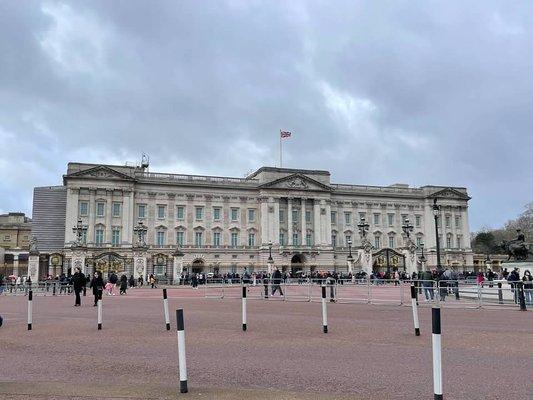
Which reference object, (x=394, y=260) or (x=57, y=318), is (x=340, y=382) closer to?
(x=57, y=318)

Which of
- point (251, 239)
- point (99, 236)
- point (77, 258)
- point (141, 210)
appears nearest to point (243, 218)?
point (251, 239)

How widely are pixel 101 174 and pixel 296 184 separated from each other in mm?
32545

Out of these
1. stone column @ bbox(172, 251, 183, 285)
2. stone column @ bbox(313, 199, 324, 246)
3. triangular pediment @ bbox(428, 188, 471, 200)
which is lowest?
stone column @ bbox(172, 251, 183, 285)

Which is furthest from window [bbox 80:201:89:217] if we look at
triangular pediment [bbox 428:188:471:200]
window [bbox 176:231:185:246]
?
triangular pediment [bbox 428:188:471:200]

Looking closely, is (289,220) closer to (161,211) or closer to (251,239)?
(251,239)

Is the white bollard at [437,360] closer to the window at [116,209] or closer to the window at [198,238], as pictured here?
the window at [116,209]

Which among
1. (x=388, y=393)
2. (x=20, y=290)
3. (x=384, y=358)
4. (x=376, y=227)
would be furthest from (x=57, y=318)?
(x=376, y=227)

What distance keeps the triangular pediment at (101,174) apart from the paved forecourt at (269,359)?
223ft

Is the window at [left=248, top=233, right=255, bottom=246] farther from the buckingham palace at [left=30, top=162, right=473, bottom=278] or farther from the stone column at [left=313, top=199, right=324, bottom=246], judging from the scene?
the stone column at [left=313, top=199, right=324, bottom=246]

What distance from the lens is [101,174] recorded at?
8231 cm

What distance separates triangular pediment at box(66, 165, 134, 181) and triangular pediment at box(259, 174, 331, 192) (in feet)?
76.4

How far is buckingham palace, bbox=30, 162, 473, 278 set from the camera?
267ft

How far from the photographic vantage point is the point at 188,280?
6094 cm

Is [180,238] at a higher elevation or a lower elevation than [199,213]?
lower
